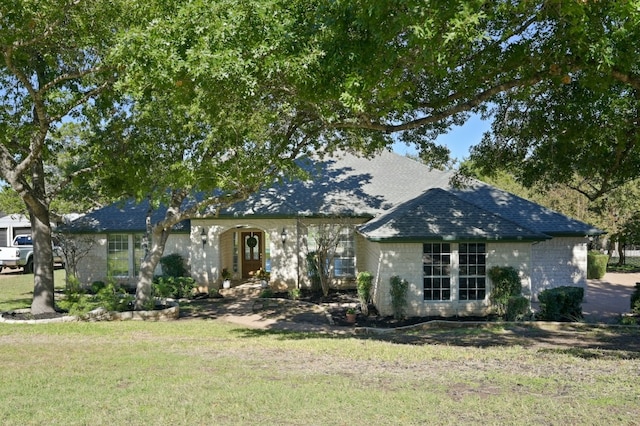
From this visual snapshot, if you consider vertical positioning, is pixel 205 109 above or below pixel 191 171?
above

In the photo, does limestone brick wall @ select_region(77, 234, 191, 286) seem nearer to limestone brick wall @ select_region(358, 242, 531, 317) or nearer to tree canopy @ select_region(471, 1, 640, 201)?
limestone brick wall @ select_region(358, 242, 531, 317)

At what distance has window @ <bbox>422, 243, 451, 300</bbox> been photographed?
16.2 meters

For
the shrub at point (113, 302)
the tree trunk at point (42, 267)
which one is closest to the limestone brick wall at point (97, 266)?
the shrub at point (113, 302)

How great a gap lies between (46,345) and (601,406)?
10158 mm

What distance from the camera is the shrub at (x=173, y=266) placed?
72.1 ft

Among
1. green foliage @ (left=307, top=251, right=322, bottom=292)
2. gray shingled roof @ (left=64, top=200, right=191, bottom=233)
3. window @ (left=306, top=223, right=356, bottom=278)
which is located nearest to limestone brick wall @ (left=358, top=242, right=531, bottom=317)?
window @ (left=306, top=223, right=356, bottom=278)

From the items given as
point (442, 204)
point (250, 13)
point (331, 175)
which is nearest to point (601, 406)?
point (250, 13)

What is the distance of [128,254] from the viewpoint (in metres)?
23.4

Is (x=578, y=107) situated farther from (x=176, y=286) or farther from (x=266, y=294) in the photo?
(x=176, y=286)

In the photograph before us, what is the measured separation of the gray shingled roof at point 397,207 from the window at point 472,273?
66 centimetres

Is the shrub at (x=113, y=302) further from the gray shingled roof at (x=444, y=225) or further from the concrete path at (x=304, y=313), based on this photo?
the gray shingled roof at (x=444, y=225)

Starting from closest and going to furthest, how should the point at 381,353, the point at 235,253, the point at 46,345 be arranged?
1. the point at 381,353
2. the point at 46,345
3. the point at 235,253

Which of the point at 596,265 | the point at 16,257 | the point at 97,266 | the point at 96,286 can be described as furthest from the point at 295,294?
the point at 16,257

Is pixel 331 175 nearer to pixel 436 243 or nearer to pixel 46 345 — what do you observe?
pixel 436 243
